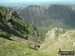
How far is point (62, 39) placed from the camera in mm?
94375

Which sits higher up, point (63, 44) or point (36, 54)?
point (36, 54)

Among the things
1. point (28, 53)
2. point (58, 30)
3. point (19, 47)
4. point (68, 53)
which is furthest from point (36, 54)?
point (58, 30)

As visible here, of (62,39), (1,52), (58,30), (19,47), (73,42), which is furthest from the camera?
(58,30)

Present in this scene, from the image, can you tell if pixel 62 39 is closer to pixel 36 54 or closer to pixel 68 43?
pixel 68 43

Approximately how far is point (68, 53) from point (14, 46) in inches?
582

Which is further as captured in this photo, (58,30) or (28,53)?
(58,30)

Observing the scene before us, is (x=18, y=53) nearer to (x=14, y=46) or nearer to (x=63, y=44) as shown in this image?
(x=14, y=46)

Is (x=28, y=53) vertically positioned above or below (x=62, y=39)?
above

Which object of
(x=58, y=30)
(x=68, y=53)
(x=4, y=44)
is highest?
(x=4, y=44)

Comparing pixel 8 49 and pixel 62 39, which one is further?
pixel 62 39

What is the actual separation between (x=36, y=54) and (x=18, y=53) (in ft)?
14.7

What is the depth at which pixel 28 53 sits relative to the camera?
4569 cm

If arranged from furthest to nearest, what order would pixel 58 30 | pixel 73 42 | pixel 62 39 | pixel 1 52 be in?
pixel 58 30 < pixel 62 39 < pixel 73 42 < pixel 1 52

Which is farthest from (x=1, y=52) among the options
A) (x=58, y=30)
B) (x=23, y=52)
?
(x=58, y=30)
